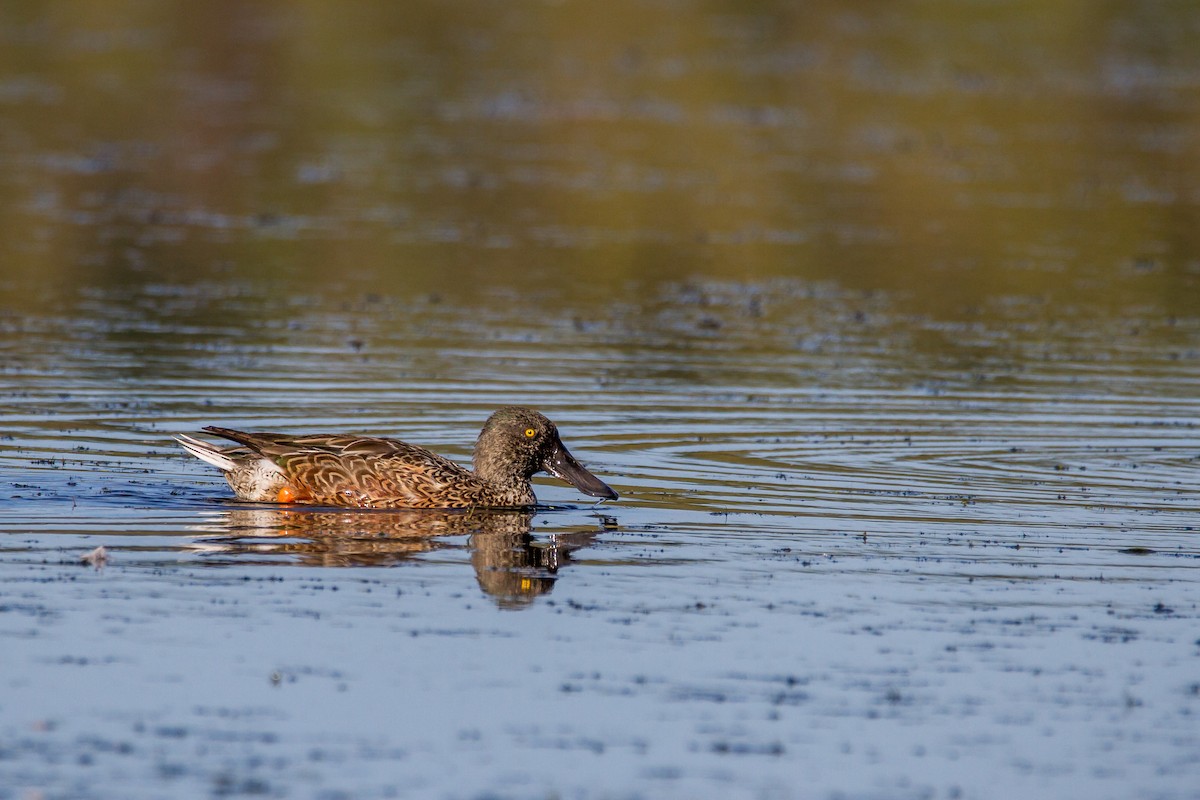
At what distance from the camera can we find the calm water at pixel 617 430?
27.8 feet

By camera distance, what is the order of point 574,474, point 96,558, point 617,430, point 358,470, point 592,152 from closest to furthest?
1. point 96,558
2. point 358,470
3. point 574,474
4. point 617,430
5. point 592,152

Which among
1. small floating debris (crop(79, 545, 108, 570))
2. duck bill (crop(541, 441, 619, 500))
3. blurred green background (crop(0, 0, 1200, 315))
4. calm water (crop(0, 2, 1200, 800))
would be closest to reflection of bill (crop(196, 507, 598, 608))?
calm water (crop(0, 2, 1200, 800))

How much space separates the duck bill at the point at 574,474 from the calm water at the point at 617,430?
1.01 ft

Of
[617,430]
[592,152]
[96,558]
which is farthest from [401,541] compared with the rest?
[592,152]

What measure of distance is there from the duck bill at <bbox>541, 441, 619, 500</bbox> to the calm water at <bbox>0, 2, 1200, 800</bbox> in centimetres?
31

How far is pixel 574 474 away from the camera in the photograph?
43.6 ft

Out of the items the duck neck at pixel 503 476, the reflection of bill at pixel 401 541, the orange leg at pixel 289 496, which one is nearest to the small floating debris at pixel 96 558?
the reflection of bill at pixel 401 541

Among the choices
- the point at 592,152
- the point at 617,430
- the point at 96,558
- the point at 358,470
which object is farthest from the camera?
the point at 592,152

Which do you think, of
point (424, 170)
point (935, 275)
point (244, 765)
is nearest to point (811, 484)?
point (244, 765)

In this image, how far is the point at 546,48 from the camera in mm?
48500

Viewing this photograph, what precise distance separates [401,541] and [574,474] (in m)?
1.64

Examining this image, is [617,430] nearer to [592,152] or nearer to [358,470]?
[358,470]

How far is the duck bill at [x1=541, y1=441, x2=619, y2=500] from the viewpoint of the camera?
1312cm

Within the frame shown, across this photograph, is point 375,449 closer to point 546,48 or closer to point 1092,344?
point 1092,344
